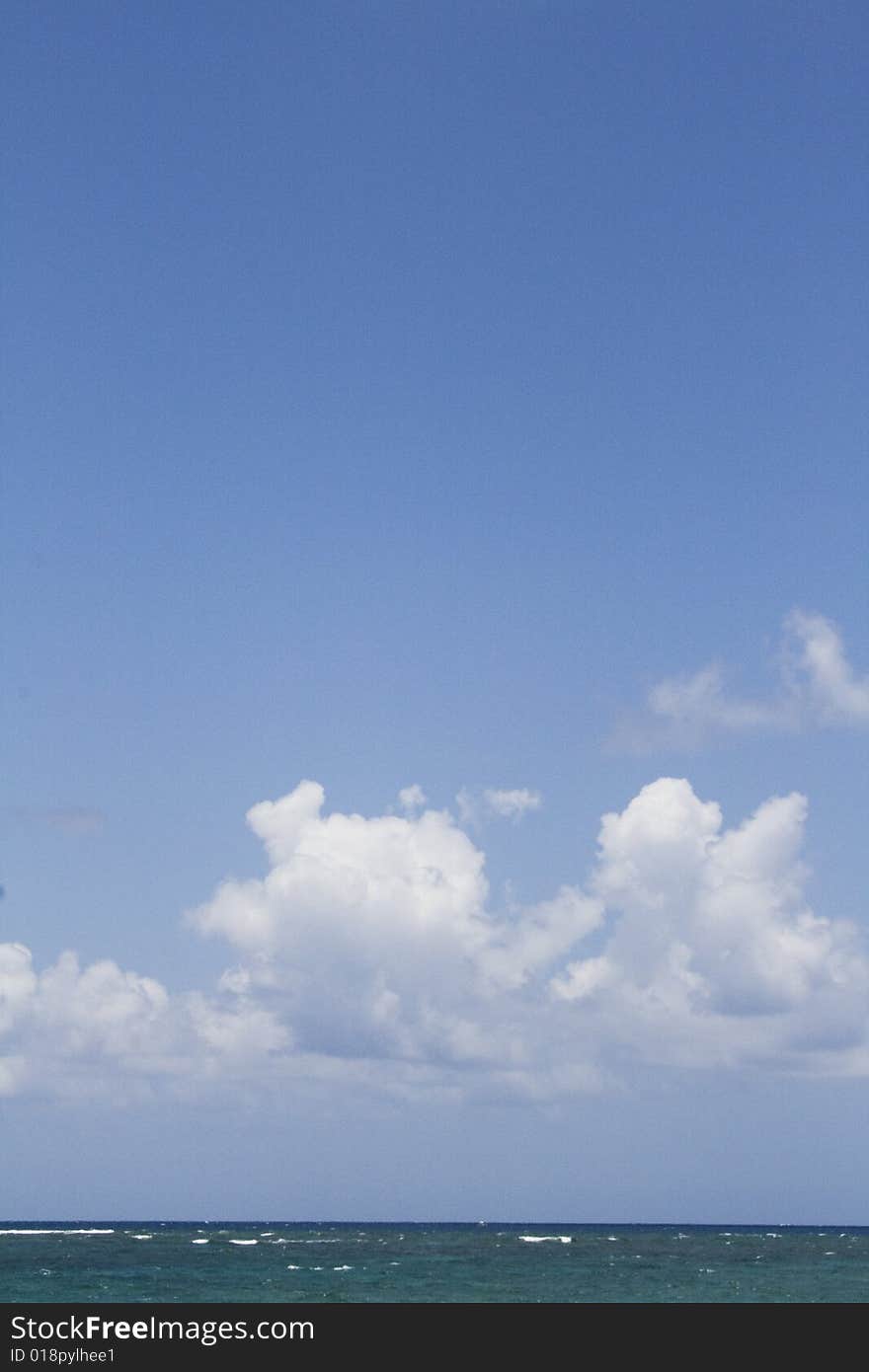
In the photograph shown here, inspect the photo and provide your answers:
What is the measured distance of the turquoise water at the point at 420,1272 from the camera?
7319 centimetres

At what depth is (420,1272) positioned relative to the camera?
297ft

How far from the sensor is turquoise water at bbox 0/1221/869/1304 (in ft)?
240

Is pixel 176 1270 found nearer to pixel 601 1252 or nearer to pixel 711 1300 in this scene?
pixel 711 1300

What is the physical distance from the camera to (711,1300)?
7088 cm

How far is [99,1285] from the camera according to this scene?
257 feet
